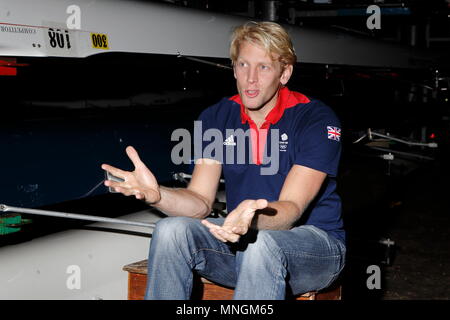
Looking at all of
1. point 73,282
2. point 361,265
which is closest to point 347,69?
point 361,265

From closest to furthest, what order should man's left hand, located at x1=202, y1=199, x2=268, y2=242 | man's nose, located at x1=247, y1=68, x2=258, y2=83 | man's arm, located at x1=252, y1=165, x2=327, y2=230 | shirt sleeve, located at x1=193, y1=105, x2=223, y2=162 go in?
1. man's left hand, located at x1=202, y1=199, x2=268, y2=242
2. man's arm, located at x1=252, y1=165, x2=327, y2=230
3. man's nose, located at x1=247, y1=68, x2=258, y2=83
4. shirt sleeve, located at x1=193, y1=105, x2=223, y2=162

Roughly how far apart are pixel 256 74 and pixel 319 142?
0.33 meters

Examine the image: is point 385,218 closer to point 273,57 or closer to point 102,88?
point 102,88

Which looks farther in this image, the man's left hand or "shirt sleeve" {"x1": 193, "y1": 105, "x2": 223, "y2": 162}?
"shirt sleeve" {"x1": 193, "y1": 105, "x2": 223, "y2": 162}

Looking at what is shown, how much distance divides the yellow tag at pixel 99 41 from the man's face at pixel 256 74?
483 millimetres

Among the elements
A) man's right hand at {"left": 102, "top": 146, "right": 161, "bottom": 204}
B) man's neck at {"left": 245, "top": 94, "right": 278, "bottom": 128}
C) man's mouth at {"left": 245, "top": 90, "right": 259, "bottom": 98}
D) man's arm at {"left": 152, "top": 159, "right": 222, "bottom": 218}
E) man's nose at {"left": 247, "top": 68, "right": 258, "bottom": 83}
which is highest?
man's nose at {"left": 247, "top": 68, "right": 258, "bottom": 83}

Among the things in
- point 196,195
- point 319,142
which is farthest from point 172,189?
point 319,142

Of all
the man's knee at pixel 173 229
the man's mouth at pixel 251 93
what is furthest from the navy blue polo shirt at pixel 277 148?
the man's knee at pixel 173 229

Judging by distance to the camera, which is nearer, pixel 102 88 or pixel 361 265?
pixel 102 88

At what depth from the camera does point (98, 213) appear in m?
3.38

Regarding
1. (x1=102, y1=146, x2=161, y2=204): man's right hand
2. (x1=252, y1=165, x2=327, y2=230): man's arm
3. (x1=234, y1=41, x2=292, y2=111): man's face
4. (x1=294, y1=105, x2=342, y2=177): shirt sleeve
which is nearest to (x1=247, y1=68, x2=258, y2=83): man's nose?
(x1=234, y1=41, x2=292, y2=111): man's face

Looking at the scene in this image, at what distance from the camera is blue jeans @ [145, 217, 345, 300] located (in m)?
2.15

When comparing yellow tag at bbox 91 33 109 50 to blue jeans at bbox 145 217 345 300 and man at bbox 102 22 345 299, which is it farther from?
blue jeans at bbox 145 217 345 300
